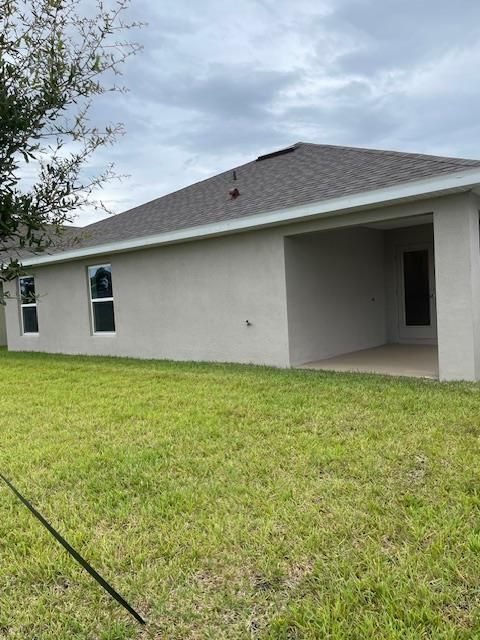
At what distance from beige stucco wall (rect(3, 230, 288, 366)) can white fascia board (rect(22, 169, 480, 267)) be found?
41 cm

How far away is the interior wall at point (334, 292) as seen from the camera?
9.71m

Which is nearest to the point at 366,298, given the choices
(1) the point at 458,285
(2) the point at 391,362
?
(2) the point at 391,362

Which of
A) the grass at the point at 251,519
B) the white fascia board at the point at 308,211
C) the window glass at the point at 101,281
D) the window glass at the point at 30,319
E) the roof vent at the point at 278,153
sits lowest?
the grass at the point at 251,519

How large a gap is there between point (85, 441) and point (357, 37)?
10757 mm

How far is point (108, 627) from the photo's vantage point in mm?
2463

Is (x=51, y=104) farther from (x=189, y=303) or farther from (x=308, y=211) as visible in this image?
(x=189, y=303)

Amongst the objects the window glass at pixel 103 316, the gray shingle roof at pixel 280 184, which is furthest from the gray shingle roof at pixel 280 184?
the window glass at pixel 103 316

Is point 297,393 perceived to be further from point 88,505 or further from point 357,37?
point 357,37

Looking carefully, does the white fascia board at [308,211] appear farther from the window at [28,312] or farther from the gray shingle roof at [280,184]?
the window at [28,312]

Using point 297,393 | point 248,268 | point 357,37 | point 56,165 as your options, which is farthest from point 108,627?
point 357,37

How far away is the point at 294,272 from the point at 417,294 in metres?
4.26

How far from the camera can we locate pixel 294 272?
9.64m

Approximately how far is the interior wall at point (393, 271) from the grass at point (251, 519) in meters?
6.49

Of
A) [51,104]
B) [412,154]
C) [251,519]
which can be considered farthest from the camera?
[412,154]
